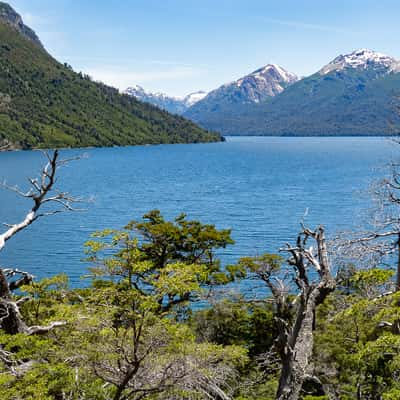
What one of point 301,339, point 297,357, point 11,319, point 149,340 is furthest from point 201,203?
point 149,340

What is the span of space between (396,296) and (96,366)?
26.0 ft

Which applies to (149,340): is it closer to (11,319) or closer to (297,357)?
(297,357)

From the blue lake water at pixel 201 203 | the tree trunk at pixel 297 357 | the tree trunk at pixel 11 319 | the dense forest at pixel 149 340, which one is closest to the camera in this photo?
the dense forest at pixel 149 340

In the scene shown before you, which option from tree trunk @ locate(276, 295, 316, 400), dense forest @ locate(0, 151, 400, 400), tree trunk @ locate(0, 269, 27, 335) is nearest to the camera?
dense forest @ locate(0, 151, 400, 400)

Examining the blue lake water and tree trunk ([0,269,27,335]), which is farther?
the blue lake water

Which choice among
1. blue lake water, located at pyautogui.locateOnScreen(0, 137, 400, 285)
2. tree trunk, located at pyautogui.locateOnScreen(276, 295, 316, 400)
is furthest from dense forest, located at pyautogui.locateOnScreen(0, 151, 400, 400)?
blue lake water, located at pyautogui.locateOnScreen(0, 137, 400, 285)

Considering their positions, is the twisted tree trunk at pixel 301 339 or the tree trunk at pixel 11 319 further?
the tree trunk at pixel 11 319

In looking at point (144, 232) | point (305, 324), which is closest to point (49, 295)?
point (144, 232)

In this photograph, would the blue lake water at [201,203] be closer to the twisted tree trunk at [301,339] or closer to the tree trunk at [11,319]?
the twisted tree trunk at [301,339]

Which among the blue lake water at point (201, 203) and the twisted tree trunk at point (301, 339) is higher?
the twisted tree trunk at point (301, 339)

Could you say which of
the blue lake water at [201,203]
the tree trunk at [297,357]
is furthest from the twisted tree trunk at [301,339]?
the blue lake water at [201,203]

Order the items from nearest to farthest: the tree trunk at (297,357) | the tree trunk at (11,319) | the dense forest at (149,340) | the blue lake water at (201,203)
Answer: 1. the dense forest at (149,340)
2. the tree trunk at (297,357)
3. the tree trunk at (11,319)
4. the blue lake water at (201,203)

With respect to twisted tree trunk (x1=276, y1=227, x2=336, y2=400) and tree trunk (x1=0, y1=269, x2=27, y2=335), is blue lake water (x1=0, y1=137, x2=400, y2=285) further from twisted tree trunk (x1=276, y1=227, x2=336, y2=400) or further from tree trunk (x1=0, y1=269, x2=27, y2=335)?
tree trunk (x1=0, y1=269, x2=27, y2=335)

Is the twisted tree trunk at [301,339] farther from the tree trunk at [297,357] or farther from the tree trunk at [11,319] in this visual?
the tree trunk at [11,319]
